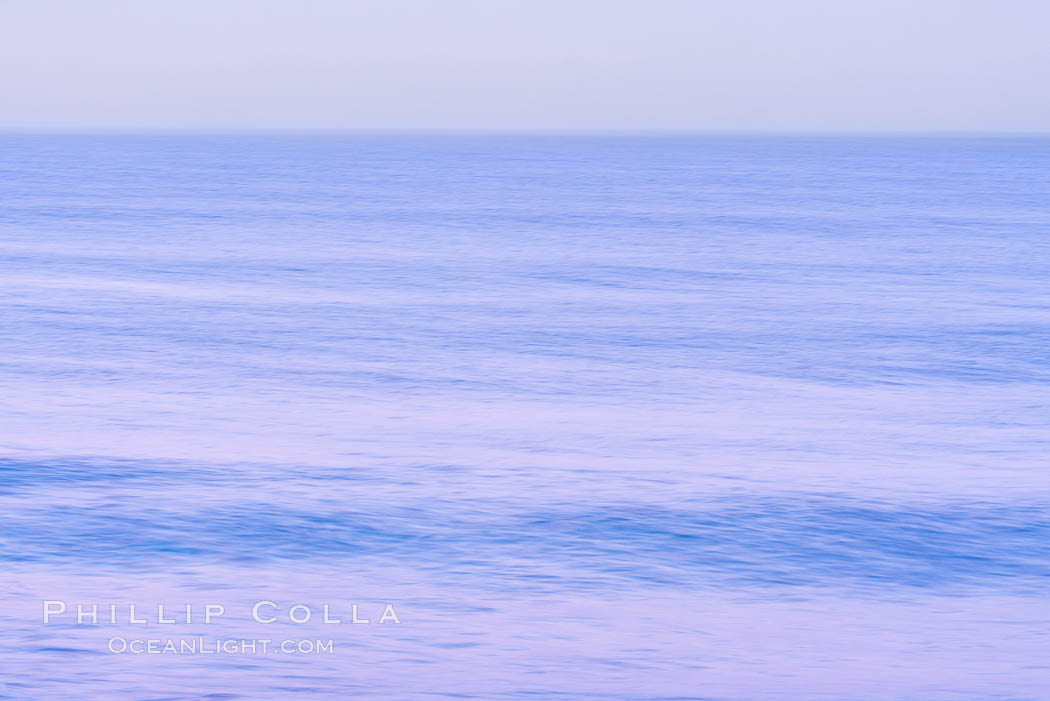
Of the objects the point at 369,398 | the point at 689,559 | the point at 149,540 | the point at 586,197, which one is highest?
the point at 586,197

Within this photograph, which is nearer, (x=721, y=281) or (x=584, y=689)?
(x=584, y=689)

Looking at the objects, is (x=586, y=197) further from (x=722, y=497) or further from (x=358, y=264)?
(x=722, y=497)

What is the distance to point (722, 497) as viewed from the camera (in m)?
17.3

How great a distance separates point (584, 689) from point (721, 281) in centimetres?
2953

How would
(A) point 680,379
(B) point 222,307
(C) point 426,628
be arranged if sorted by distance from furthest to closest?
(B) point 222,307, (A) point 680,379, (C) point 426,628

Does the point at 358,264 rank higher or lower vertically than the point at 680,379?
higher

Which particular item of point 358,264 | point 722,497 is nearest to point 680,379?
point 722,497

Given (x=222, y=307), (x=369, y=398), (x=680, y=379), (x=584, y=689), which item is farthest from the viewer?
(x=222, y=307)

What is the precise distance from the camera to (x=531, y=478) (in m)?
18.0

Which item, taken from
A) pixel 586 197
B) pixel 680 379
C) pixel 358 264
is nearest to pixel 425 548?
pixel 680 379

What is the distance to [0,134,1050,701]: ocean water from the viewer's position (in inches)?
477

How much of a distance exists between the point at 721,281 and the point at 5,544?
1111 inches

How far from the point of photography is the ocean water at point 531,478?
12.1m

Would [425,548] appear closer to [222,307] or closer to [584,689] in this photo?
[584,689]
